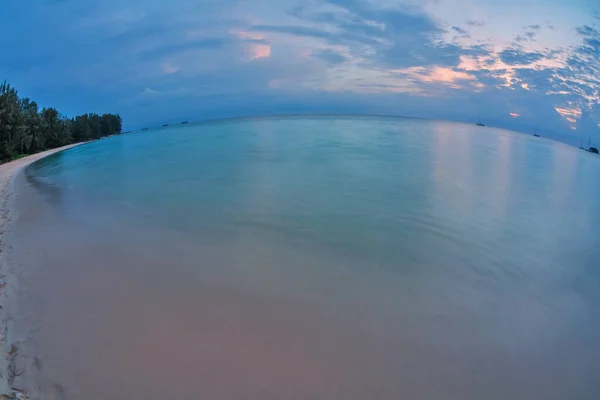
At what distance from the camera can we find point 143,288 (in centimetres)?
455

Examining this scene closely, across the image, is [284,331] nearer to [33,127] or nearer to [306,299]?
[306,299]

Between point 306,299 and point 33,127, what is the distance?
35027 millimetres

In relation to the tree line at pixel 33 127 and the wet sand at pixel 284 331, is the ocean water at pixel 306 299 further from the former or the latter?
the tree line at pixel 33 127

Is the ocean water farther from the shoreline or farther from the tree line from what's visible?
the tree line

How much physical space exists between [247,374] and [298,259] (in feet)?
8.84

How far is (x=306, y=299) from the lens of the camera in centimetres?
439

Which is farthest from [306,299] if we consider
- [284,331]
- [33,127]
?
[33,127]

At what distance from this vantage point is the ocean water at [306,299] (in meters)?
3.07

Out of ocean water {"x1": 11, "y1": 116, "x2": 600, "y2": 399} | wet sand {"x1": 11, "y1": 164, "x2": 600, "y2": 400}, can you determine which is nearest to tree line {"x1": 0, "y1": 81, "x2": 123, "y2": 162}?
ocean water {"x1": 11, "y1": 116, "x2": 600, "y2": 399}

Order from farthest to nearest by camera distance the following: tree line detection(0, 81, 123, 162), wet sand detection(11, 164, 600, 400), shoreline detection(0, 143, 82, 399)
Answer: tree line detection(0, 81, 123, 162) → wet sand detection(11, 164, 600, 400) → shoreline detection(0, 143, 82, 399)

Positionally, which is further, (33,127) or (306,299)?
(33,127)

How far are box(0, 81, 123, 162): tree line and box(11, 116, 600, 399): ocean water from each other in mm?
16873

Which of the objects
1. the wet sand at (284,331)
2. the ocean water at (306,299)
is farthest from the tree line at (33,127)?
the wet sand at (284,331)

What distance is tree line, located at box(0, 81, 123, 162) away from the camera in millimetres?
21781
